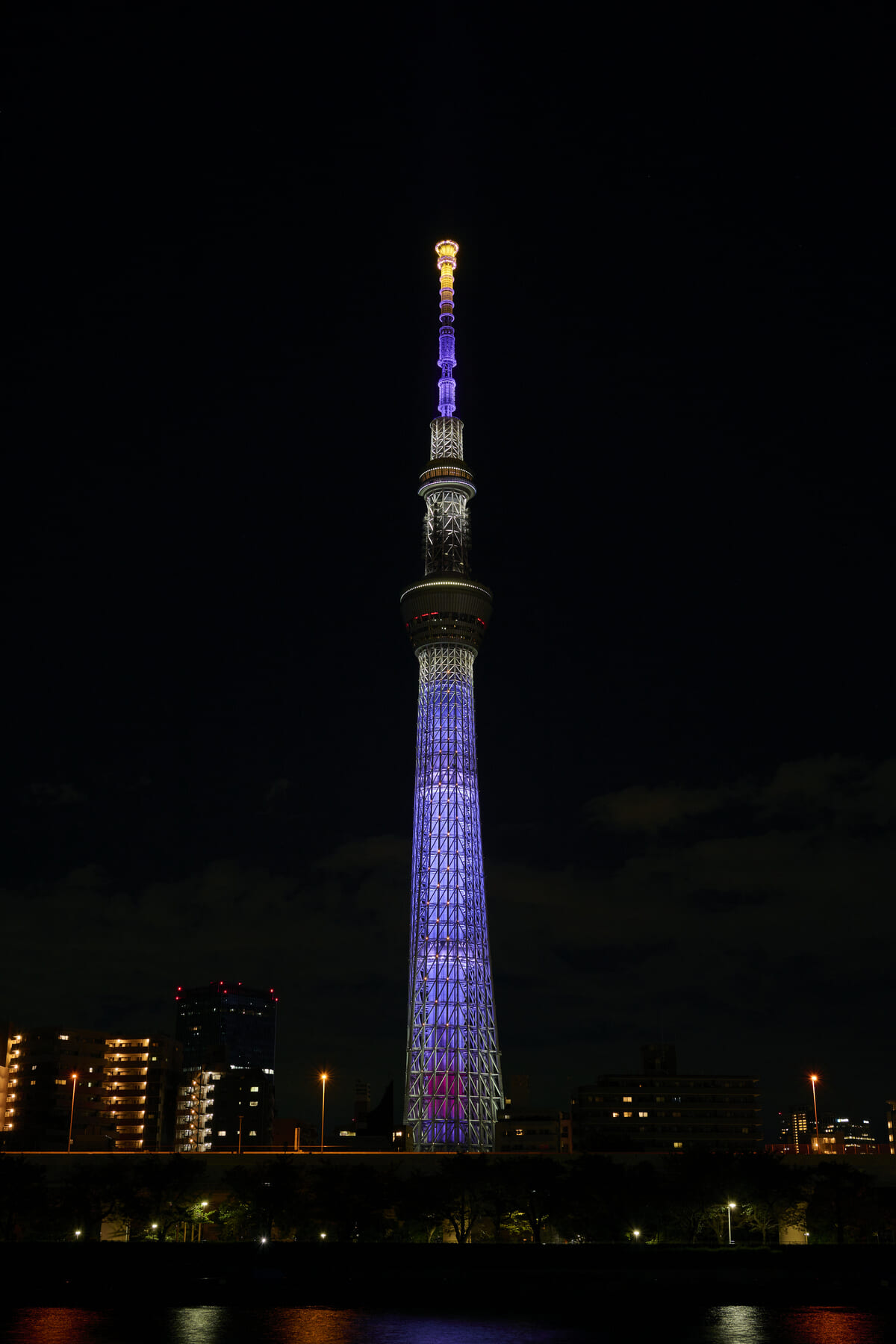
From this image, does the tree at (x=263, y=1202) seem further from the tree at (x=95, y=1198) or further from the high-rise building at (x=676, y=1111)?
the high-rise building at (x=676, y=1111)

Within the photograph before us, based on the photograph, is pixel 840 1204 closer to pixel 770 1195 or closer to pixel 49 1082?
pixel 770 1195

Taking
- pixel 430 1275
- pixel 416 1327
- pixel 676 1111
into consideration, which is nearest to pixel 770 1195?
pixel 430 1275

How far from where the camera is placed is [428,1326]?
82.8 m

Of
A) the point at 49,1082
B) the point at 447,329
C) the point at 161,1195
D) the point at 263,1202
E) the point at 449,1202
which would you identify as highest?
the point at 447,329

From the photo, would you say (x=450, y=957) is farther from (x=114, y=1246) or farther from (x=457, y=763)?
(x=114, y=1246)

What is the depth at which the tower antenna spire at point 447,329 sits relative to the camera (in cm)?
17325

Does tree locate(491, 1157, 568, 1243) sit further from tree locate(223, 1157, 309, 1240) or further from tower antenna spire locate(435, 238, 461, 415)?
tower antenna spire locate(435, 238, 461, 415)

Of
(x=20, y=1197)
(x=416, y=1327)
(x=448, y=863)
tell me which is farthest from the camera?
(x=448, y=863)

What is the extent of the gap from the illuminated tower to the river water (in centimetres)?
5715

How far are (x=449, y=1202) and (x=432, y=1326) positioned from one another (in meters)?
19.5

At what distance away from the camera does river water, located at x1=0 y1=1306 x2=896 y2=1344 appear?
7700 cm

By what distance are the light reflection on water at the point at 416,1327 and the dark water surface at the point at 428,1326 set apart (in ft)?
0.27

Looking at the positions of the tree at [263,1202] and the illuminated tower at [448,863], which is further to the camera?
the illuminated tower at [448,863]

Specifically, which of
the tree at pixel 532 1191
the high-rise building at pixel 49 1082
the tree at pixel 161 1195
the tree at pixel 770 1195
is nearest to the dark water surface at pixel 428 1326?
the tree at pixel 161 1195
